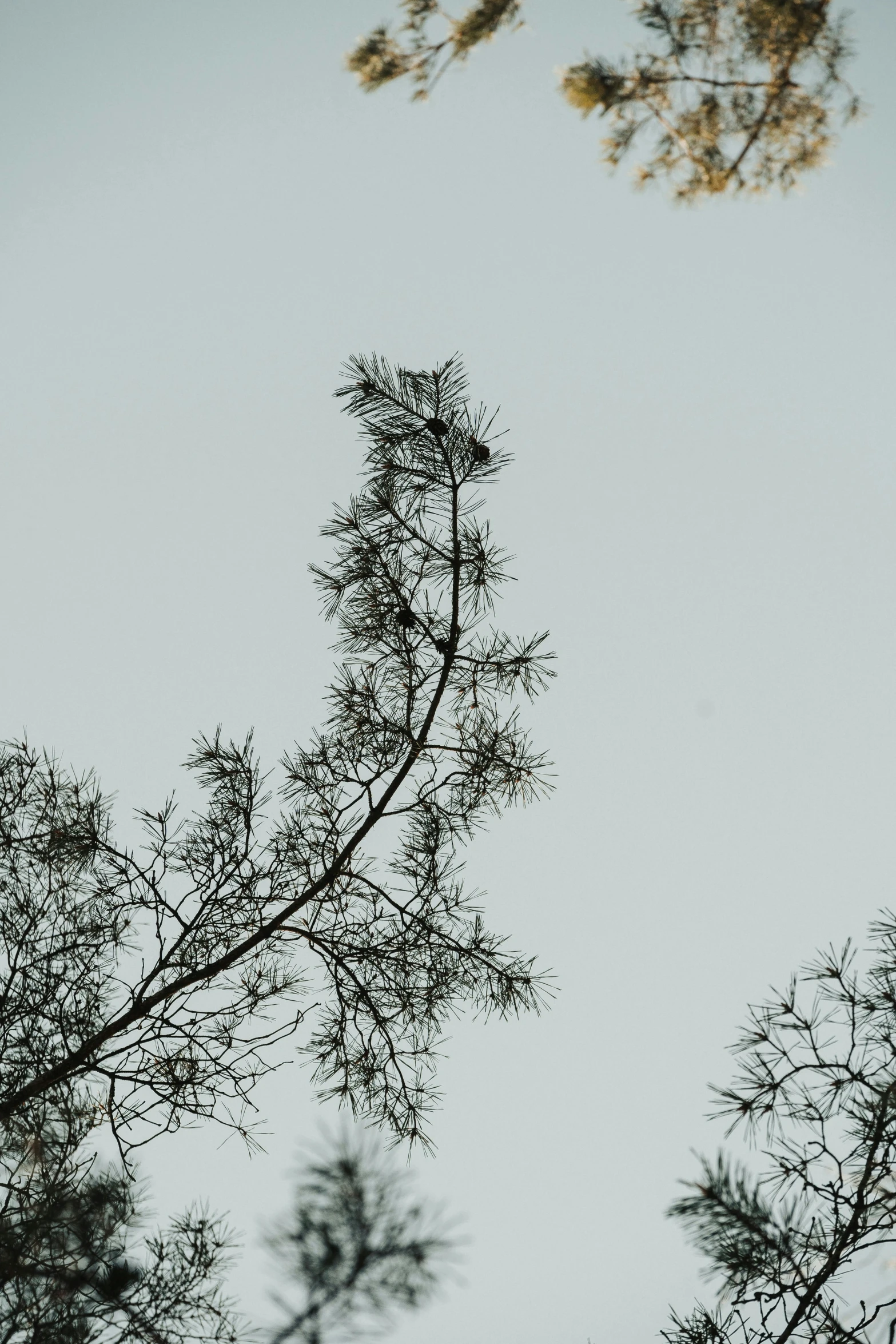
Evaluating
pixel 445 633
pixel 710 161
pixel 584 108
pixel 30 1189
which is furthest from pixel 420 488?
pixel 30 1189

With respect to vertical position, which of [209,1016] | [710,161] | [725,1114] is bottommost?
[725,1114]

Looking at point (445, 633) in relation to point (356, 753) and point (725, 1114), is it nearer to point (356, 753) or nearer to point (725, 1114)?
point (356, 753)

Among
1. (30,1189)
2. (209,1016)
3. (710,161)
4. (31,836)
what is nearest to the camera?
(30,1189)

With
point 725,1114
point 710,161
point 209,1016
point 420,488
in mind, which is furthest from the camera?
point 710,161

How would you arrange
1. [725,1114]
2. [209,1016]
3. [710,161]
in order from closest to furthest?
[725,1114] → [209,1016] → [710,161]

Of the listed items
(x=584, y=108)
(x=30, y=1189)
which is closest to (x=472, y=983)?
(x=30, y=1189)

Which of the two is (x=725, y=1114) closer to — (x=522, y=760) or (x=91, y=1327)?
(x=522, y=760)

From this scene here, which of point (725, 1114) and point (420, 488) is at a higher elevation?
point (420, 488)

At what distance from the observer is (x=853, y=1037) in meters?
1.51

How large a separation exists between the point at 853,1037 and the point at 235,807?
1533 millimetres

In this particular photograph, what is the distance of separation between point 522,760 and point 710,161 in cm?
196

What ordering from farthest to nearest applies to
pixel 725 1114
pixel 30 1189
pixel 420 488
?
pixel 420 488, pixel 30 1189, pixel 725 1114

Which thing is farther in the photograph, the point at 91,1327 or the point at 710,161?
the point at 710,161

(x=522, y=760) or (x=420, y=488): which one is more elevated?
(x=420, y=488)
